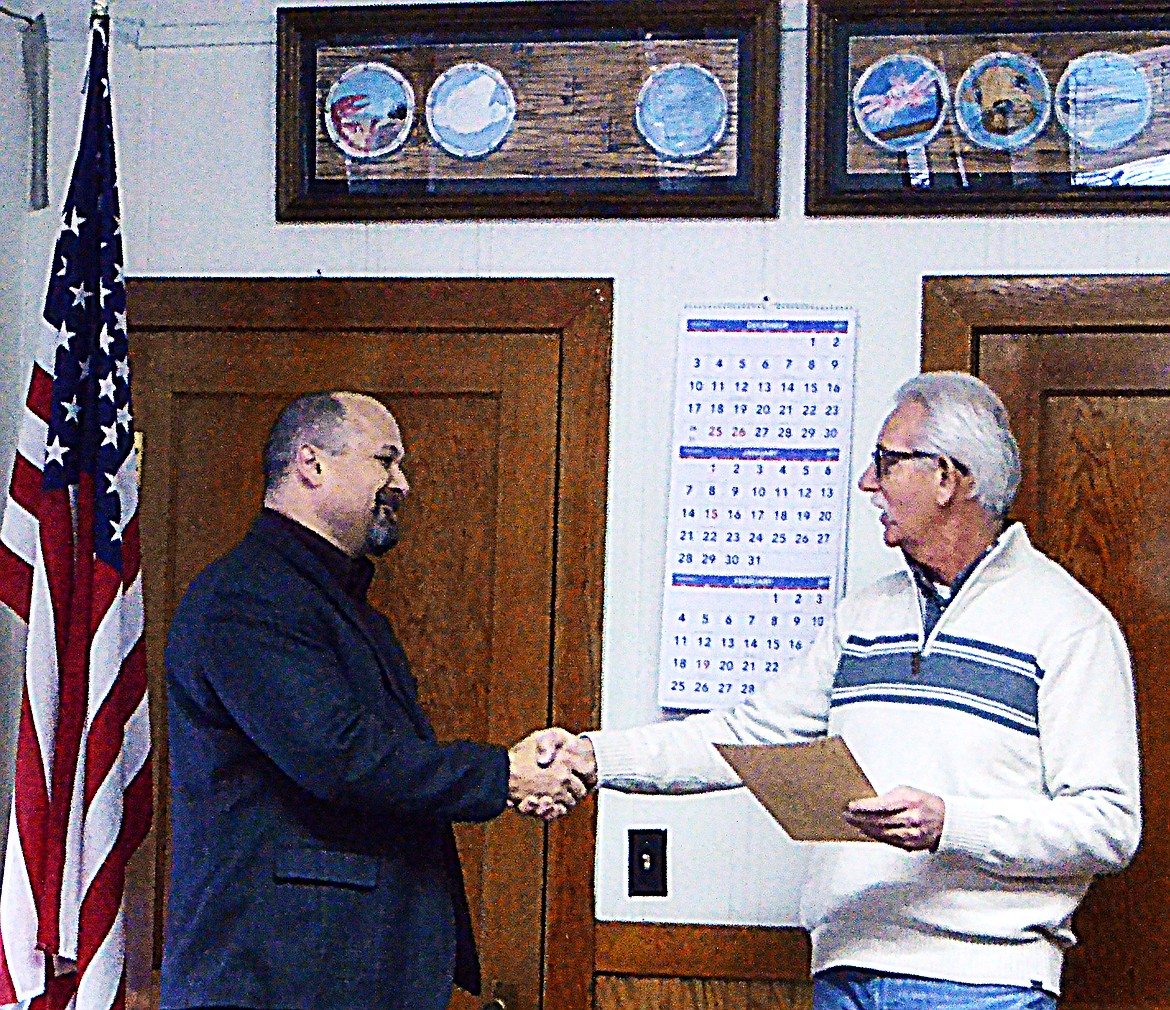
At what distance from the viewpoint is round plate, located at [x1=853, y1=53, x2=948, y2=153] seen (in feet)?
11.1

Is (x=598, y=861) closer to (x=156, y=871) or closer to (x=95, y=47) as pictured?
(x=156, y=871)

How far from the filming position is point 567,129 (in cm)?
349

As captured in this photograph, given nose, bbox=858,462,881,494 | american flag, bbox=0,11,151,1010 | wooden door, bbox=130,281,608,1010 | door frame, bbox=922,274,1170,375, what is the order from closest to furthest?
nose, bbox=858,462,881,494 < american flag, bbox=0,11,151,1010 < door frame, bbox=922,274,1170,375 < wooden door, bbox=130,281,608,1010

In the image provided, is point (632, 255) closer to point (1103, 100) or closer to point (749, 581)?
point (749, 581)

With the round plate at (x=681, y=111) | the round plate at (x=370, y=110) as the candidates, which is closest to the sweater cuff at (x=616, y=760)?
the round plate at (x=681, y=111)

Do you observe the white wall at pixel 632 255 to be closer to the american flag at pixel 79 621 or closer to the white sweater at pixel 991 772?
the american flag at pixel 79 621

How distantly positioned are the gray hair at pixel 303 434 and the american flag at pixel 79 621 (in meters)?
0.48

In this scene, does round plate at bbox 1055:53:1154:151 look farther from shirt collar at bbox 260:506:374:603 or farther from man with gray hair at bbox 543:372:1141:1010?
shirt collar at bbox 260:506:374:603

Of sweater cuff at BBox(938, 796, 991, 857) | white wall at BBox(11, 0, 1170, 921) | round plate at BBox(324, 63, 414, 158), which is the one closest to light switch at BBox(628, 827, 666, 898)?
white wall at BBox(11, 0, 1170, 921)

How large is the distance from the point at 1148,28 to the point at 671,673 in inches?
55.9

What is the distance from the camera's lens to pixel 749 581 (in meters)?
3.37

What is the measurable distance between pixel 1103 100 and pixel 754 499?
3.08 feet

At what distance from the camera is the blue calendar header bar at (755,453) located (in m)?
3.36

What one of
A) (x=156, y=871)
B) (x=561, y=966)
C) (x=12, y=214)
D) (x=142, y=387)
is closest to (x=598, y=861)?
(x=561, y=966)
